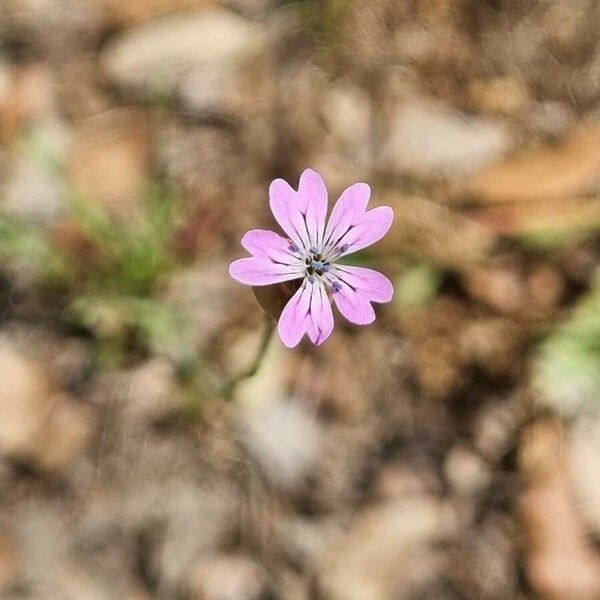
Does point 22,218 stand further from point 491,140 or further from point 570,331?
point 570,331

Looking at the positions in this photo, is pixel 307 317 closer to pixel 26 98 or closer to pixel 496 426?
pixel 496 426

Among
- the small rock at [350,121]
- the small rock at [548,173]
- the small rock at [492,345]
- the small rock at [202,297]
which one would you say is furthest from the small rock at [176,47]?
the small rock at [492,345]

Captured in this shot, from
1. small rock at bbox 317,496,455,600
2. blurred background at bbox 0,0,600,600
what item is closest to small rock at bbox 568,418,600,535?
blurred background at bbox 0,0,600,600

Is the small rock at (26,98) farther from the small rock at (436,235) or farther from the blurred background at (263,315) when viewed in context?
the small rock at (436,235)

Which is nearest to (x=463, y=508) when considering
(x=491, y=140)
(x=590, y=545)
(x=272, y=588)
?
(x=590, y=545)

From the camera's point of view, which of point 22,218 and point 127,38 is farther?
point 127,38

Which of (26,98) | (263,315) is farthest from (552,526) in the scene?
(26,98)
